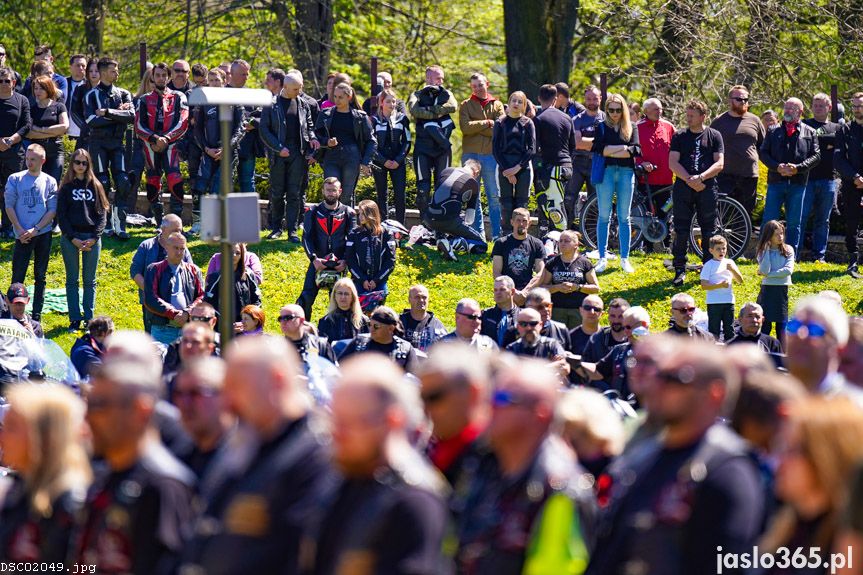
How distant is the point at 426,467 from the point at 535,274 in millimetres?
9135

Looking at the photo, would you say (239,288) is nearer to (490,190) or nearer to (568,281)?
(568,281)

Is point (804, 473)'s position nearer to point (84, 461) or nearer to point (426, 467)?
point (426, 467)

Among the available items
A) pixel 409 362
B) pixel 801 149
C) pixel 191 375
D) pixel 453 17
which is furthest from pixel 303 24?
pixel 191 375

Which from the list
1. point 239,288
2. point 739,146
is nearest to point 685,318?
point 239,288

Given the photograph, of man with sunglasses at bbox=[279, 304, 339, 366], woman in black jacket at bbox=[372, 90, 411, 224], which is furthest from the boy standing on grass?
woman in black jacket at bbox=[372, 90, 411, 224]

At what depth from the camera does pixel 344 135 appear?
16.0 metres

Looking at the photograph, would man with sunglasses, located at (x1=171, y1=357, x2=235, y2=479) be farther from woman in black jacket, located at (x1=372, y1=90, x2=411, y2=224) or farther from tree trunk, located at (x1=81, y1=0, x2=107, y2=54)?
tree trunk, located at (x1=81, y1=0, x2=107, y2=54)

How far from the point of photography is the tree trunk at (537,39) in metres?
20.0

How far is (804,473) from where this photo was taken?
4.32m

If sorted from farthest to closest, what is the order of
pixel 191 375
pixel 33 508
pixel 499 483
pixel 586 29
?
pixel 586 29 → pixel 191 375 → pixel 33 508 → pixel 499 483

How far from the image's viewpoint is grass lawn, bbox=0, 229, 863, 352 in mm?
14906

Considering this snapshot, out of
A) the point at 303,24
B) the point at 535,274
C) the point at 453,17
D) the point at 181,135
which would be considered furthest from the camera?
the point at 453,17

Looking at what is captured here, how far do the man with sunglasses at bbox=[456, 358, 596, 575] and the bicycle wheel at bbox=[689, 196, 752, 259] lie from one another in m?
11.0

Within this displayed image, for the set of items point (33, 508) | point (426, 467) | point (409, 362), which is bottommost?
point (409, 362)
